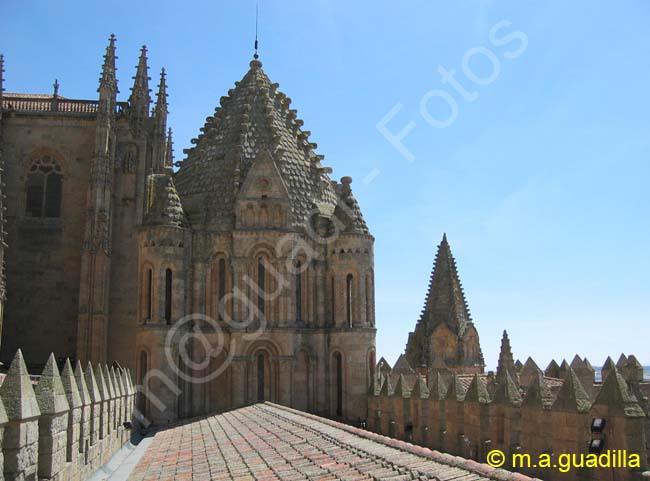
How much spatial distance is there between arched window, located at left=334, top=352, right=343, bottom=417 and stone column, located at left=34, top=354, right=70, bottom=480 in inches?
744

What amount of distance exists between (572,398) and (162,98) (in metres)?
37.3

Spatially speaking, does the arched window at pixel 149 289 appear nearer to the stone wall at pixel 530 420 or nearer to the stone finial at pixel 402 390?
the stone finial at pixel 402 390

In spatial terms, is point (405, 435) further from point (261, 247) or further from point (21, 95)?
point (21, 95)

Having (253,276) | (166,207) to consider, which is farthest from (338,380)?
(166,207)

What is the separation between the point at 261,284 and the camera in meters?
29.3

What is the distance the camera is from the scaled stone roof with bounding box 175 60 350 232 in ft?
98.9

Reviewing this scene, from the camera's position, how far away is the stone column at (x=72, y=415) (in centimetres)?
1242

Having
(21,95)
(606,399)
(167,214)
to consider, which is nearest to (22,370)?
(606,399)

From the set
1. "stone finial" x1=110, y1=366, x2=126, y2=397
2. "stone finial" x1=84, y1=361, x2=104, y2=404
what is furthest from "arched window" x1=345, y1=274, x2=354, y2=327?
"stone finial" x1=84, y1=361, x2=104, y2=404

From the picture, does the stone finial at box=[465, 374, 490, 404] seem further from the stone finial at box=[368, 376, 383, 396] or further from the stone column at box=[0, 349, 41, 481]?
the stone column at box=[0, 349, 41, 481]

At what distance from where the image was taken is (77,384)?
14.0 meters

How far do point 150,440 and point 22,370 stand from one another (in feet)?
44.9

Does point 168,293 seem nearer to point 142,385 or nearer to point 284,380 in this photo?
point 142,385

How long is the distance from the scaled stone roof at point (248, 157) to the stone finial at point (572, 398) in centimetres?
1485
